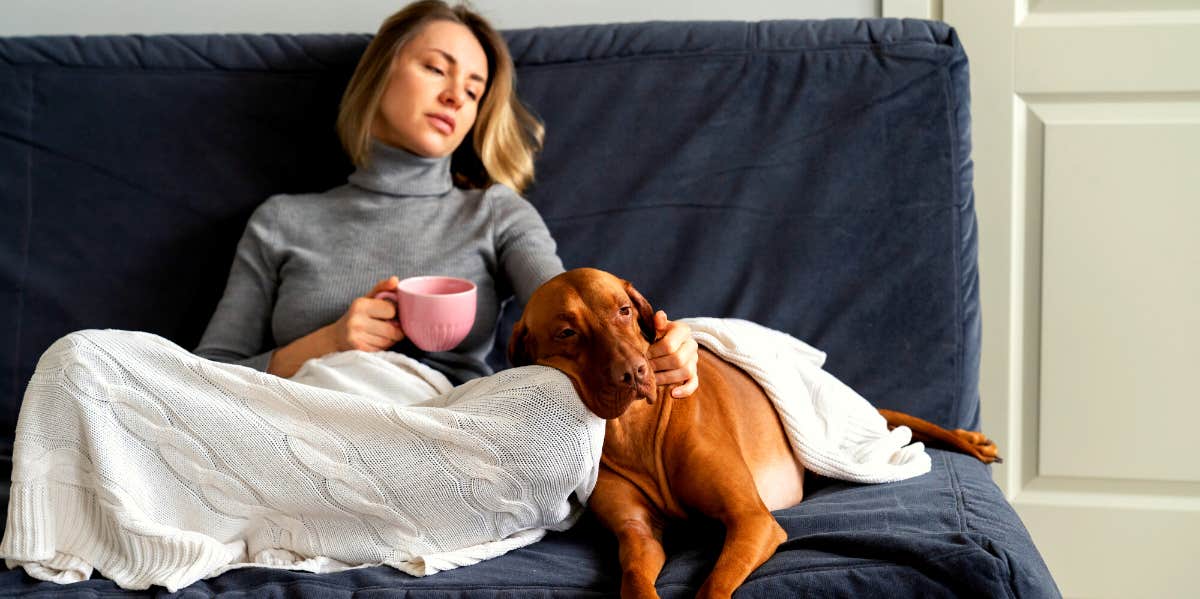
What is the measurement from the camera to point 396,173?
5.96 ft

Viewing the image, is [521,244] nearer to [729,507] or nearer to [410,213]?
[410,213]

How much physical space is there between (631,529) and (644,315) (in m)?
0.26

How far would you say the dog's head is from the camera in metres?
1.16

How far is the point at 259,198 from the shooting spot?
1.88m

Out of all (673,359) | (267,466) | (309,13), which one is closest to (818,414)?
(673,359)

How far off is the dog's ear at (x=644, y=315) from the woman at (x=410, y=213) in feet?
1.28

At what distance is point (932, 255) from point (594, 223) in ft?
1.87

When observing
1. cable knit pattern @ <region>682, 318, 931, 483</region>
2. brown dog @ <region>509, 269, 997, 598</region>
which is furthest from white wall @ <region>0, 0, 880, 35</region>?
brown dog @ <region>509, 269, 997, 598</region>

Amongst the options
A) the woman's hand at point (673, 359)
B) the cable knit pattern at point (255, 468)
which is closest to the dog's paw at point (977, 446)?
the woman's hand at point (673, 359)

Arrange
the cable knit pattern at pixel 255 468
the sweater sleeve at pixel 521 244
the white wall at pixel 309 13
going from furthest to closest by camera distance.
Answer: the white wall at pixel 309 13
the sweater sleeve at pixel 521 244
the cable knit pattern at pixel 255 468

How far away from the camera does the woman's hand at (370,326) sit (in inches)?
59.0

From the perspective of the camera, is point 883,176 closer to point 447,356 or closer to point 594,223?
point 594,223

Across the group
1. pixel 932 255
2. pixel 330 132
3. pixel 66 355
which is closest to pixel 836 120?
pixel 932 255

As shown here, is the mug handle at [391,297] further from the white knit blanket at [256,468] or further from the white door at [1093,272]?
the white door at [1093,272]
